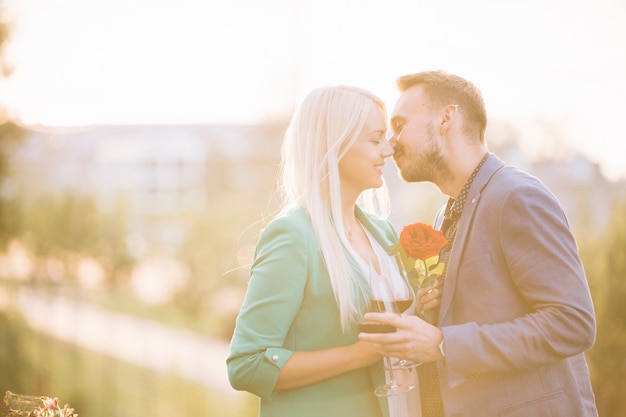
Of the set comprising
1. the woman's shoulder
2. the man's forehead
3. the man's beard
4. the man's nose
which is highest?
the man's forehead

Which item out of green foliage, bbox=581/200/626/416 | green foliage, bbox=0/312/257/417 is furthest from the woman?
green foliage, bbox=0/312/257/417

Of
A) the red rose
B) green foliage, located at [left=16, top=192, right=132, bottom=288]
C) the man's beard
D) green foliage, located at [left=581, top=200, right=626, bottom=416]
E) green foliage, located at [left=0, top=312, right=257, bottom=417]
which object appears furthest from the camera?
green foliage, located at [left=16, top=192, right=132, bottom=288]

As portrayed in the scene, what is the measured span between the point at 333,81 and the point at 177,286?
830cm

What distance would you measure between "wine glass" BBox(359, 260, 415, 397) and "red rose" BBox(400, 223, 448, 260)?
0.07 metres

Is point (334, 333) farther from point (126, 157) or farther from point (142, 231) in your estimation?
point (126, 157)

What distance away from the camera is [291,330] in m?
2.13

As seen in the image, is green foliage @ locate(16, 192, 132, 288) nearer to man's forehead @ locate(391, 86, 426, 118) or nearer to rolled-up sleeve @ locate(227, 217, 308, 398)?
man's forehead @ locate(391, 86, 426, 118)

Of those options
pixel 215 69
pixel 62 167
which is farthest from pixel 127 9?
pixel 62 167

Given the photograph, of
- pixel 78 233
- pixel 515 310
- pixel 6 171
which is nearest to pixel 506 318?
pixel 515 310

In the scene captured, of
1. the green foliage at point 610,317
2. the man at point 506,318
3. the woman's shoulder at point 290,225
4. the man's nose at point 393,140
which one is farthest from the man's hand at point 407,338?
the green foliage at point 610,317

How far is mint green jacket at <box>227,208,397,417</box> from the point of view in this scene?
2039 millimetres

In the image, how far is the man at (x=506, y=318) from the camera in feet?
6.77

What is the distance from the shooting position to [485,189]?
231 cm

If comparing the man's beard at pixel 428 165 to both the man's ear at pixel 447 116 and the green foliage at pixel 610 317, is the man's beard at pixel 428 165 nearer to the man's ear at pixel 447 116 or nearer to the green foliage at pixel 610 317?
the man's ear at pixel 447 116
